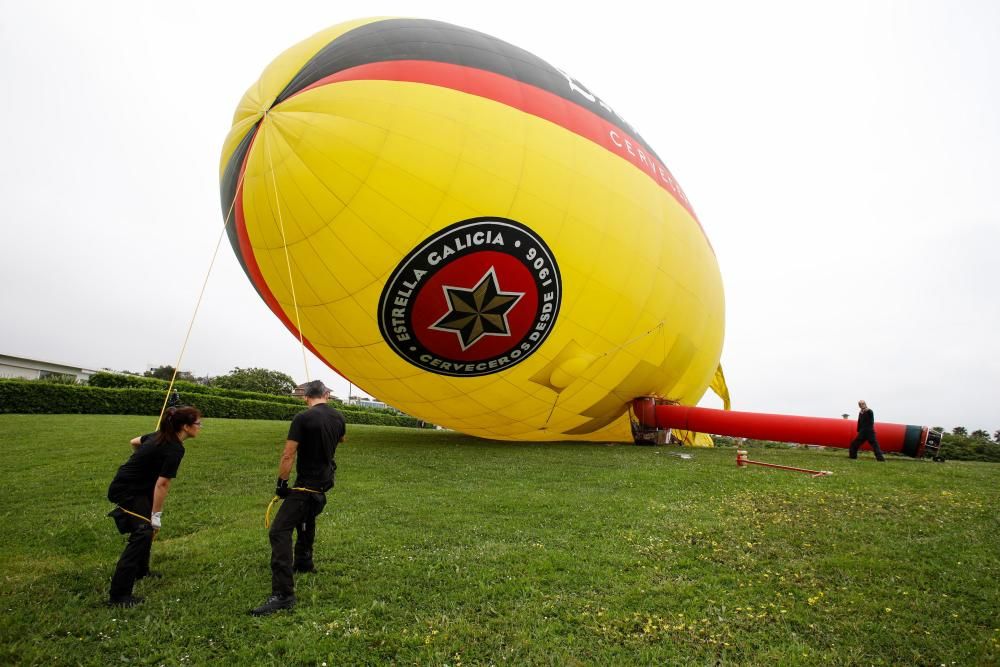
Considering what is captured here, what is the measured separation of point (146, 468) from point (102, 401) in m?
23.4

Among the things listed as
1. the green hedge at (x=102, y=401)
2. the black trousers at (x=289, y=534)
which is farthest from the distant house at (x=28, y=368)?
the black trousers at (x=289, y=534)

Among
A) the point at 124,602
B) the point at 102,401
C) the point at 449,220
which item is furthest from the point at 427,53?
the point at 102,401

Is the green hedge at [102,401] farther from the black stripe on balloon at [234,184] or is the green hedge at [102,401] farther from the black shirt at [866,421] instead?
the black shirt at [866,421]

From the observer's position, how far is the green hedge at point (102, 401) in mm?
21125

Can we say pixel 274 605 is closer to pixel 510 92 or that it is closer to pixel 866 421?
pixel 510 92

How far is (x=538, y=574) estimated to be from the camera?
509 cm

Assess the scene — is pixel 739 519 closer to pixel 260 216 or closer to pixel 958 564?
pixel 958 564

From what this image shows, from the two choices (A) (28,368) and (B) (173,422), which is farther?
(A) (28,368)

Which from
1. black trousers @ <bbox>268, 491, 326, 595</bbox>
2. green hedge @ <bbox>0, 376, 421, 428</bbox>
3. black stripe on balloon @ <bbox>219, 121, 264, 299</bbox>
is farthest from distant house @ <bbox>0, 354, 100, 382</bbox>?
black trousers @ <bbox>268, 491, 326, 595</bbox>

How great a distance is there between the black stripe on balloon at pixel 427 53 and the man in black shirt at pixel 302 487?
18.5ft

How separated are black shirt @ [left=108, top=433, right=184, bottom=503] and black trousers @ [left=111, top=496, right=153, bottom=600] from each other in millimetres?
70

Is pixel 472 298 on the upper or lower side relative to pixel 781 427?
upper

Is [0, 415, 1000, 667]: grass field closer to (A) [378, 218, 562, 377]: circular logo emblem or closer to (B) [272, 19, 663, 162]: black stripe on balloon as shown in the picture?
(A) [378, 218, 562, 377]: circular logo emblem

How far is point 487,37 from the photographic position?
9969 millimetres
